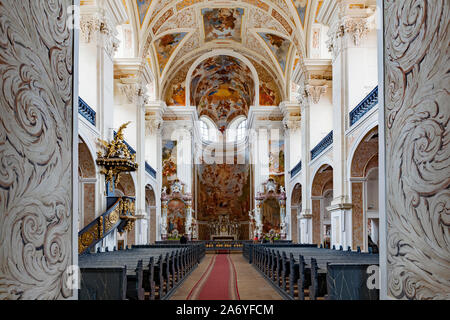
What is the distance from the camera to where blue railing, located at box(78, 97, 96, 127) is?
1085 centimetres

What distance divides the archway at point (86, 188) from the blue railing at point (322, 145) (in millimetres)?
7882

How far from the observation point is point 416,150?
283cm

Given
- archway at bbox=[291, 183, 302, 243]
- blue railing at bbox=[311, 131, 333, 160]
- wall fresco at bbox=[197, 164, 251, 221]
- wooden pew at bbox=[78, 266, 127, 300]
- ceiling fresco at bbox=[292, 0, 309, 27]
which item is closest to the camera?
wooden pew at bbox=[78, 266, 127, 300]

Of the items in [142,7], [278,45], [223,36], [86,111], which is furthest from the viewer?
[223,36]

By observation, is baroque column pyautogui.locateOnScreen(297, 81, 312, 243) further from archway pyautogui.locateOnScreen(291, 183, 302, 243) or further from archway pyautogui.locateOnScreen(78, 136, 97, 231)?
archway pyautogui.locateOnScreen(78, 136, 97, 231)

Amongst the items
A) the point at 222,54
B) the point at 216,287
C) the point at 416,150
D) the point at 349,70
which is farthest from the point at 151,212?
the point at 416,150

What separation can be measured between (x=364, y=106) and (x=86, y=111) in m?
7.17

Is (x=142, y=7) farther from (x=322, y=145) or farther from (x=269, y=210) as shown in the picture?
(x=269, y=210)

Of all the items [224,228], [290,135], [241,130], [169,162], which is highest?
[241,130]

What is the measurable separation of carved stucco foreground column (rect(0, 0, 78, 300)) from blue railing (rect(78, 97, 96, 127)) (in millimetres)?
8019

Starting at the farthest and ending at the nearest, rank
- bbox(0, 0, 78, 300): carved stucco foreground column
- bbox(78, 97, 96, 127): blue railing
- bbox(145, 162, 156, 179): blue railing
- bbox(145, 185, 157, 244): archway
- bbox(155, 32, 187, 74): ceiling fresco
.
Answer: bbox(145, 185, 157, 244): archway < bbox(155, 32, 187, 74): ceiling fresco < bbox(145, 162, 156, 179): blue railing < bbox(78, 97, 96, 127): blue railing < bbox(0, 0, 78, 300): carved stucco foreground column

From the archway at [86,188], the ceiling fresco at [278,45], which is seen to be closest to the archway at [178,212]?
the ceiling fresco at [278,45]

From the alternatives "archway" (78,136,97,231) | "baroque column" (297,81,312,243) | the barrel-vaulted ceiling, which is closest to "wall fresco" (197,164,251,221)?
the barrel-vaulted ceiling
